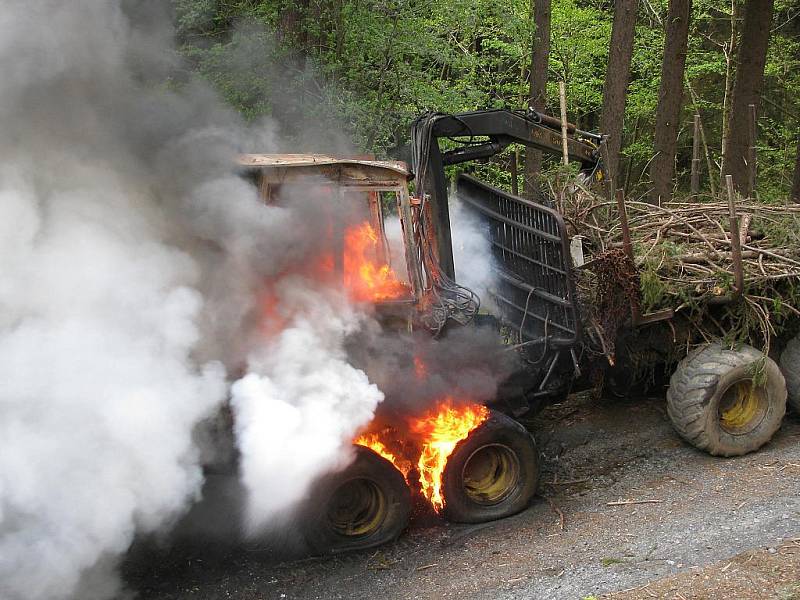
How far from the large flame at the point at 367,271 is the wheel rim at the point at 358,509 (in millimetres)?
1436

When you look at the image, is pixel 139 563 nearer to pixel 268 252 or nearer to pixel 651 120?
pixel 268 252

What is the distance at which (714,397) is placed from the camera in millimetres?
6664

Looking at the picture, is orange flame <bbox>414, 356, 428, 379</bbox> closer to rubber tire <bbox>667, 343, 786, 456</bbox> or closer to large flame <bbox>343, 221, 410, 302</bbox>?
large flame <bbox>343, 221, 410, 302</bbox>

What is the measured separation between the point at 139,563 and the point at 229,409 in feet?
4.57

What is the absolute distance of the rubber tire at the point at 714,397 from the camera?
6664 millimetres

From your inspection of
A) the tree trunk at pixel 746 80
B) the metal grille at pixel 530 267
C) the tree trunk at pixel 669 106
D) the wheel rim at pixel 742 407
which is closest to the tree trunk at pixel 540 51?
the tree trunk at pixel 669 106

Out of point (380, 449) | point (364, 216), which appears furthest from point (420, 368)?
point (364, 216)

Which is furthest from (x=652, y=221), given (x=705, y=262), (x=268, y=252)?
(x=268, y=252)

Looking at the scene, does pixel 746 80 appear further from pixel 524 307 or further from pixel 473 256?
pixel 524 307

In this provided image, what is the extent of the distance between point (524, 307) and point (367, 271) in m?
1.83

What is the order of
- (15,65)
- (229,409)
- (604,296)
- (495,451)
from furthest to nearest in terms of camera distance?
1. (604,296)
2. (495,451)
3. (229,409)
4. (15,65)

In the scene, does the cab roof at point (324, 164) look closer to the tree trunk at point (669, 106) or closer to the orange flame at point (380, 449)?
the orange flame at point (380, 449)

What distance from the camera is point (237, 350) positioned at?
17.5 feet

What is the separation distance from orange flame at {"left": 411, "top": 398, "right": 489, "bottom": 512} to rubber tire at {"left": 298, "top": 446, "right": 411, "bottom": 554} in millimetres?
354
